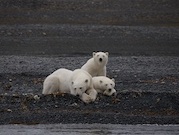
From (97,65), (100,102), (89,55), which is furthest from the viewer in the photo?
(89,55)

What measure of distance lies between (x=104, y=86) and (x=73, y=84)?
829mm

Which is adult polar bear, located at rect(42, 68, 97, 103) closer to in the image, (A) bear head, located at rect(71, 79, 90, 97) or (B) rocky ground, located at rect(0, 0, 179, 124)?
(A) bear head, located at rect(71, 79, 90, 97)

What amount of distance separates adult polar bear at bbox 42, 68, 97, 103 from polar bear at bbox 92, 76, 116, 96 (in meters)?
0.32

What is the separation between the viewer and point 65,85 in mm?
13875

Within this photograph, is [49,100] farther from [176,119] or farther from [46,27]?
[46,27]

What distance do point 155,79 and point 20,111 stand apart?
626 centimetres

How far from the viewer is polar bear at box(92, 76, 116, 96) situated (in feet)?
44.4

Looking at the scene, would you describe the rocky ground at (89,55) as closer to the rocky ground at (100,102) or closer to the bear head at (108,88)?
the rocky ground at (100,102)

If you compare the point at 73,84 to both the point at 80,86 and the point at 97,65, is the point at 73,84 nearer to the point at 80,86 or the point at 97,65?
the point at 80,86

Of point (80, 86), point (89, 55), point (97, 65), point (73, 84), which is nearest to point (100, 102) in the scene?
point (80, 86)

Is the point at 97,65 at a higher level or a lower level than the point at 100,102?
higher

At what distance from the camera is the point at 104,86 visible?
13648 millimetres

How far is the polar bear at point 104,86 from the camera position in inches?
533

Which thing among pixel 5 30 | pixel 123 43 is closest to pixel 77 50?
pixel 123 43
